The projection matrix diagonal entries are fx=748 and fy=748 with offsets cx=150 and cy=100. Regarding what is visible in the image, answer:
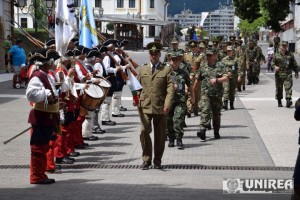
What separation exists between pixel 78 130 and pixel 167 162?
2.08 metres

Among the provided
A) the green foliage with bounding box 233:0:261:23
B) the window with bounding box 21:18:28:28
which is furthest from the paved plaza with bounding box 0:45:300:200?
the window with bounding box 21:18:28:28

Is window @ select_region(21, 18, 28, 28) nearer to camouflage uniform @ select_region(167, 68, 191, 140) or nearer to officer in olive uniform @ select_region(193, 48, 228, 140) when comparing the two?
officer in olive uniform @ select_region(193, 48, 228, 140)

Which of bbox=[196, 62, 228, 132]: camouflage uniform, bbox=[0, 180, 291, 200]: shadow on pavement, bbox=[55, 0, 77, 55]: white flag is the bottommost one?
bbox=[0, 180, 291, 200]: shadow on pavement

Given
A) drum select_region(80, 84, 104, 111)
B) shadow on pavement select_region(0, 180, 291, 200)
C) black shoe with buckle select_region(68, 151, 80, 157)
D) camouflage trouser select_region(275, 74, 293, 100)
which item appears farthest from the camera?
camouflage trouser select_region(275, 74, 293, 100)

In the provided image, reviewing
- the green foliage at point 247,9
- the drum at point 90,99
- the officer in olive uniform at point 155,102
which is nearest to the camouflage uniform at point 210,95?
the drum at point 90,99

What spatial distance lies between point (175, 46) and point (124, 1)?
97.1 meters

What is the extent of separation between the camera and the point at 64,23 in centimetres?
1320

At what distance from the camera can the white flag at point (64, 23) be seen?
504 inches

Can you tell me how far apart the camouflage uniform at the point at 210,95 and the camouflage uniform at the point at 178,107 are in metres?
0.83

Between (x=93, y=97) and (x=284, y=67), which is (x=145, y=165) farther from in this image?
(x=284, y=67)

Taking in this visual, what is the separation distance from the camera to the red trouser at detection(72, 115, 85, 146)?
13.4 metres

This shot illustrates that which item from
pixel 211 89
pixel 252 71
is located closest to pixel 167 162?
pixel 211 89

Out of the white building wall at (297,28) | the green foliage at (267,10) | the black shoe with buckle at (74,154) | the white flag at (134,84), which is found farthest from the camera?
the white building wall at (297,28)

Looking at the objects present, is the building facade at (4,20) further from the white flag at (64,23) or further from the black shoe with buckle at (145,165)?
the black shoe with buckle at (145,165)
